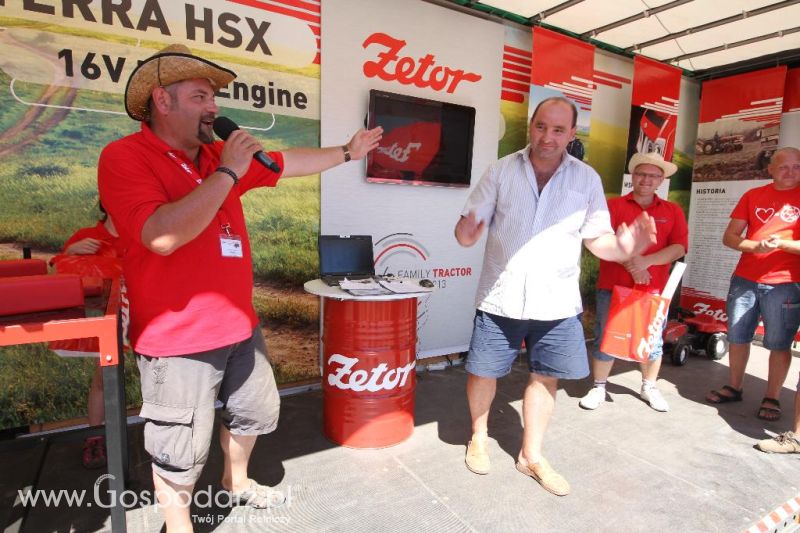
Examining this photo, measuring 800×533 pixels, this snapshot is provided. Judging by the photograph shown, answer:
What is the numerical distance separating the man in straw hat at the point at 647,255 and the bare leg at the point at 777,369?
714mm

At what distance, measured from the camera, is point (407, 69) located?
12.8ft

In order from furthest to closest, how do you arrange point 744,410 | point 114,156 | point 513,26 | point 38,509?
point 513,26 → point 744,410 → point 38,509 → point 114,156

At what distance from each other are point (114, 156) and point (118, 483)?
3.59 feet

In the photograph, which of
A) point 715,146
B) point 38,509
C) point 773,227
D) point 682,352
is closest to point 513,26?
point 773,227

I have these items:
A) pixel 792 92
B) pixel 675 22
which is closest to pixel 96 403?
pixel 675 22

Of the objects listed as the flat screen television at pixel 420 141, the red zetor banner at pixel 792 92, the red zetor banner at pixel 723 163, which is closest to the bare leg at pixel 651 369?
the flat screen television at pixel 420 141

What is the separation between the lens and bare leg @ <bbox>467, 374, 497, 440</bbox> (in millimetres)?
2500

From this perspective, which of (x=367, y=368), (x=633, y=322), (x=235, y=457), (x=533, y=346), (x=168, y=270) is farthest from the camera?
(x=633, y=322)

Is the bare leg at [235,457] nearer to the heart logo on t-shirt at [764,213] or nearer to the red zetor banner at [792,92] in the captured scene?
the heart logo on t-shirt at [764,213]

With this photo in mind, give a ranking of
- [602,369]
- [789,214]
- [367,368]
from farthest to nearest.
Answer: [602,369]
[789,214]
[367,368]

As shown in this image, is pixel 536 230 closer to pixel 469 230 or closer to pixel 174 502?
pixel 469 230

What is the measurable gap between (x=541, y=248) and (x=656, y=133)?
4.16 meters

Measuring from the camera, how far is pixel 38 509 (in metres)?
2.14

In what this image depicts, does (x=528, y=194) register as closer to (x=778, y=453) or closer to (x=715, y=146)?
(x=778, y=453)
